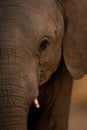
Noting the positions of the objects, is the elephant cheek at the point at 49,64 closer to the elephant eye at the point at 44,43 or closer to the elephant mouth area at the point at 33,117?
the elephant eye at the point at 44,43

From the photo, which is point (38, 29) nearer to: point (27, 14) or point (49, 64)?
point (27, 14)

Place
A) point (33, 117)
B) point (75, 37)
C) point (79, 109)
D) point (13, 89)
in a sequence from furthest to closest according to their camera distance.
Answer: point (79, 109) < point (33, 117) < point (75, 37) < point (13, 89)

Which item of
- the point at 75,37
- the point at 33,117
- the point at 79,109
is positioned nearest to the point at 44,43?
the point at 75,37

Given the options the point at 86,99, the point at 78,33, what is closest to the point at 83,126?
the point at 86,99

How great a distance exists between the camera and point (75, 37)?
160 inches

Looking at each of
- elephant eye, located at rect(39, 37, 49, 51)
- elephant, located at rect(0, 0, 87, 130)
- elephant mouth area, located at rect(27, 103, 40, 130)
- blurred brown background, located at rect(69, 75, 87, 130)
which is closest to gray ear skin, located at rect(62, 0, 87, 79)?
elephant, located at rect(0, 0, 87, 130)

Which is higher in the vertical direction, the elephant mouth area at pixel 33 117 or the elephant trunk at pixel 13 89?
the elephant trunk at pixel 13 89

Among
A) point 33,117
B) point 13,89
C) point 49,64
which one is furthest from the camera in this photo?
point 33,117

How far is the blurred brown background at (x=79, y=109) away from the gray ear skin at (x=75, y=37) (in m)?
1.70

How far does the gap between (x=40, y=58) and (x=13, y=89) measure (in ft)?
1.16

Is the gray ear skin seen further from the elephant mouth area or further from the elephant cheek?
the elephant mouth area

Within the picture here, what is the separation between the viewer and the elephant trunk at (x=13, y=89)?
11.6 ft

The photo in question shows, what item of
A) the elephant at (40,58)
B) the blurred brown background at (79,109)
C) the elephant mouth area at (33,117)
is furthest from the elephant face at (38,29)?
the blurred brown background at (79,109)

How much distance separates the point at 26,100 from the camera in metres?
3.62
